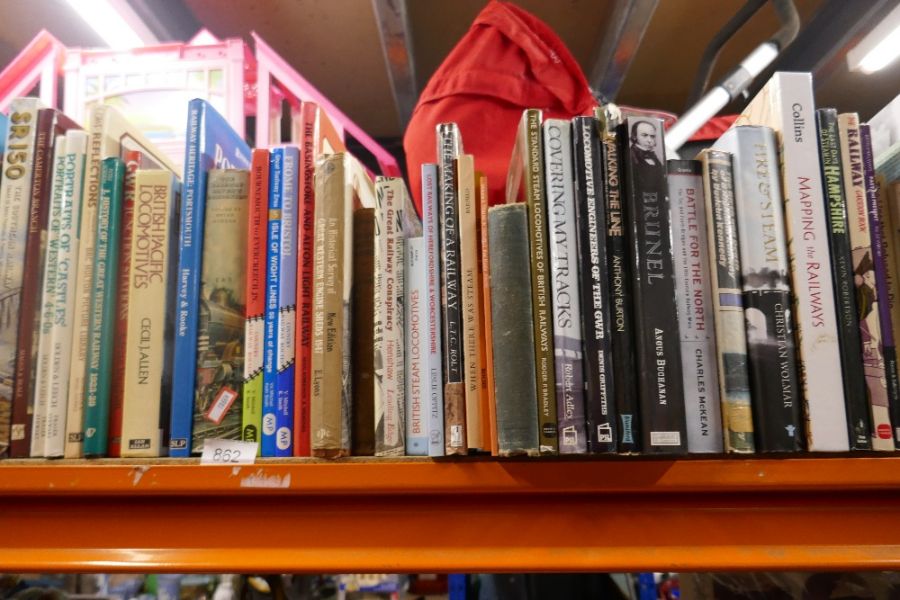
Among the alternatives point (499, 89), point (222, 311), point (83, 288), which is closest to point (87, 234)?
point (83, 288)

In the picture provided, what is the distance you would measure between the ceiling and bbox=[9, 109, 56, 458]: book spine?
71 cm

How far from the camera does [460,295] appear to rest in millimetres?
542

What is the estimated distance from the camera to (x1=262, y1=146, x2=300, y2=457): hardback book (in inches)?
22.3

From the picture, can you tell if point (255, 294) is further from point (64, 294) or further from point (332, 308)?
point (64, 294)

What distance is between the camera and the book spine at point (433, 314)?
1.74 ft

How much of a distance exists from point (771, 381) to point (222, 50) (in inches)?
41.2

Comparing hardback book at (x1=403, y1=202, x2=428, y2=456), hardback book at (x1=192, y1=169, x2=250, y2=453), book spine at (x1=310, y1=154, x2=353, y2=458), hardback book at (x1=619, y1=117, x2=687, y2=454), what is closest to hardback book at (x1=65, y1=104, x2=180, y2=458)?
hardback book at (x1=192, y1=169, x2=250, y2=453)

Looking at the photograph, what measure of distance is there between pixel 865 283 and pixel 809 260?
0.06 meters

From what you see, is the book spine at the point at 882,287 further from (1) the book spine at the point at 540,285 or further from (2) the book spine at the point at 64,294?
(2) the book spine at the point at 64,294

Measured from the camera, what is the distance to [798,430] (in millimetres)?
504

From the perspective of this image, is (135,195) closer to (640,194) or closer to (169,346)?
(169,346)

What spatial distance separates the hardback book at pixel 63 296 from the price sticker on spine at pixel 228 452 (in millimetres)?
157

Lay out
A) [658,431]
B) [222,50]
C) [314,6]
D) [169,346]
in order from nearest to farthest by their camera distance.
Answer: [658,431]
[169,346]
[222,50]
[314,6]

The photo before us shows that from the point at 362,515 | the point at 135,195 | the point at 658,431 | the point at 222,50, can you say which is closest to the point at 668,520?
the point at 658,431
